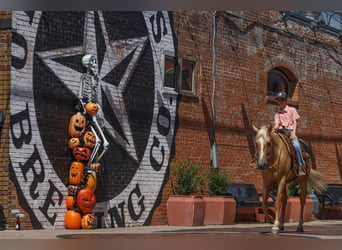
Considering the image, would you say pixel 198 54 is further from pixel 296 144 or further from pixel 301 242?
pixel 301 242

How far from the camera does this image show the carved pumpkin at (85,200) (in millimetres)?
14500

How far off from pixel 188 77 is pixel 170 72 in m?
0.75

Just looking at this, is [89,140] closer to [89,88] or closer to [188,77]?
[89,88]

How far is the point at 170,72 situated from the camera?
18109 mm

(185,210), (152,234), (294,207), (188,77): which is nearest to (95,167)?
(152,234)

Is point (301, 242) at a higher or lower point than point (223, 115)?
lower

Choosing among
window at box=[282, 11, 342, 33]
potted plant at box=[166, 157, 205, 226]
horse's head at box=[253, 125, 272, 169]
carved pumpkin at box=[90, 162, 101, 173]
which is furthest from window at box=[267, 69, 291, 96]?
horse's head at box=[253, 125, 272, 169]

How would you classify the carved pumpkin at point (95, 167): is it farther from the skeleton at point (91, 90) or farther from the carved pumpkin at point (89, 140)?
the carved pumpkin at point (89, 140)

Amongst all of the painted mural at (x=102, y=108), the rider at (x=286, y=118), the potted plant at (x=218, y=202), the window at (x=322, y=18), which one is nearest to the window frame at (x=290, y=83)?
the window at (x=322, y=18)

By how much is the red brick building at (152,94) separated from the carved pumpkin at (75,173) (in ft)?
0.71

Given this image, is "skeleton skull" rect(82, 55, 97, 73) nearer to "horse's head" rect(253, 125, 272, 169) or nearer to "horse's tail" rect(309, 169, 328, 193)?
"horse's head" rect(253, 125, 272, 169)

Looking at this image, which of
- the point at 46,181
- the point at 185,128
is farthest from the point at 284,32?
the point at 46,181

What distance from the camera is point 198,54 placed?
18.9 metres
